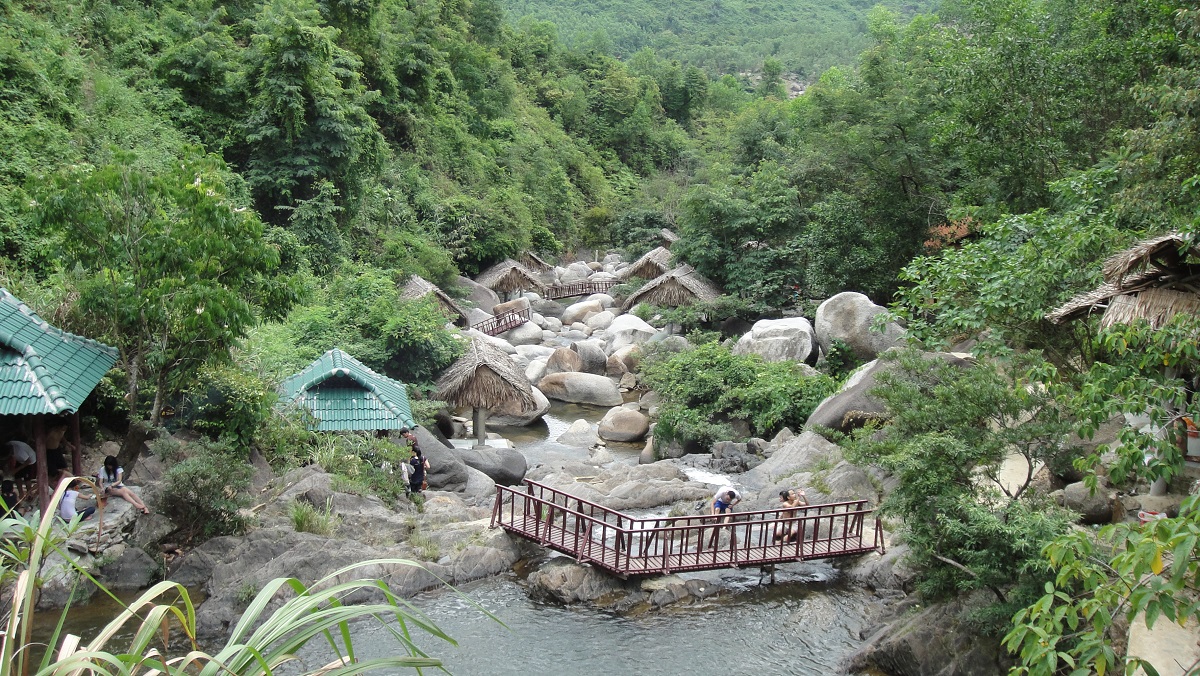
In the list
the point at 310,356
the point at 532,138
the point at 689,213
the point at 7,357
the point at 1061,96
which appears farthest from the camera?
the point at 532,138

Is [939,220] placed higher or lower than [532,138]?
lower

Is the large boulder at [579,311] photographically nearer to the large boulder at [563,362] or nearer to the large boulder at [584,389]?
the large boulder at [563,362]

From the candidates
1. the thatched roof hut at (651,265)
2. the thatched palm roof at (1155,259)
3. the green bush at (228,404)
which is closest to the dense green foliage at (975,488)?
the thatched palm roof at (1155,259)

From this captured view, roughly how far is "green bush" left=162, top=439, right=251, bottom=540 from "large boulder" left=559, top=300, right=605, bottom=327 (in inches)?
788

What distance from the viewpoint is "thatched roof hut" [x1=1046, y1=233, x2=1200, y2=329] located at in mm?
6801

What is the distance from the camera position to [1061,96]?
15078 millimetres

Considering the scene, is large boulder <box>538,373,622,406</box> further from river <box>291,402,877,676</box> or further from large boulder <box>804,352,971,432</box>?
river <box>291,402,877,676</box>

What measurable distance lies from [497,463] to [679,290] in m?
12.8

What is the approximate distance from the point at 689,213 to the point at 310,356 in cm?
1478

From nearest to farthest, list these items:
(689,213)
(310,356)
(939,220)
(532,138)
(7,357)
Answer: (7,357) → (310,356) → (939,220) → (689,213) → (532,138)

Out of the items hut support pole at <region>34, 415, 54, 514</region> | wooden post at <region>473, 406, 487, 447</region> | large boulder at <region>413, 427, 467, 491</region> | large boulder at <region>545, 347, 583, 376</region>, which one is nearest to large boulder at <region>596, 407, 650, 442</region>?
wooden post at <region>473, 406, 487, 447</region>

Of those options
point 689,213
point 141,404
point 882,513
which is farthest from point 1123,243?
point 689,213

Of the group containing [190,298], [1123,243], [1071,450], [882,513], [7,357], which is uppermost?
[1123,243]

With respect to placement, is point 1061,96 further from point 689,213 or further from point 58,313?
point 58,313
